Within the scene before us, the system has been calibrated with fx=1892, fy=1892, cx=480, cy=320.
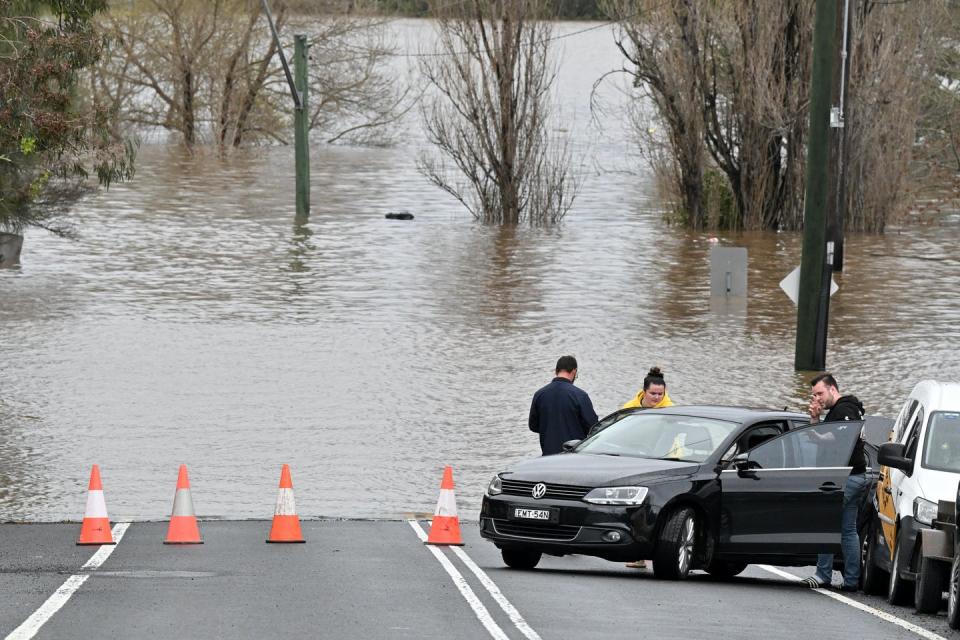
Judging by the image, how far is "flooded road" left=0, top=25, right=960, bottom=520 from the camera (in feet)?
63.4

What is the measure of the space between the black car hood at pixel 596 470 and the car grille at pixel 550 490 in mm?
30

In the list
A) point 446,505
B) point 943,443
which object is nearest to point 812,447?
point 943,443

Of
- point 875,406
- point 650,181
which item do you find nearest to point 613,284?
point 875,406

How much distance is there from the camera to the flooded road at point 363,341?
1933cm

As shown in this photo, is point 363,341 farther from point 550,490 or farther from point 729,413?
point 550,490

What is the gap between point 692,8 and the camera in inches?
1789

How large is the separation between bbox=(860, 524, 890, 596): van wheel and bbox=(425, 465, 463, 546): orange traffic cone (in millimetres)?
3217

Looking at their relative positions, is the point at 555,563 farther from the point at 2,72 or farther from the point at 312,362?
the point at 312,362

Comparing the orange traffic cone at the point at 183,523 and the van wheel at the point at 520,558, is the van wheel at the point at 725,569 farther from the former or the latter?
the orange traffic cone at the point at 183,523

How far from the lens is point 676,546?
538 inches

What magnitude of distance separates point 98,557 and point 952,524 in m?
6.18

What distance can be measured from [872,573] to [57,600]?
588 cm

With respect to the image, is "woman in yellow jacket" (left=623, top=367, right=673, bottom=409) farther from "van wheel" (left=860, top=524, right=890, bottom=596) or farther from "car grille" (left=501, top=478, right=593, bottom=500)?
"van wheel" (left=860, top=524, right=890, bottom=596)

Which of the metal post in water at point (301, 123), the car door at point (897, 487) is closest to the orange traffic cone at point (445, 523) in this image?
the car door at point (897, 487)
